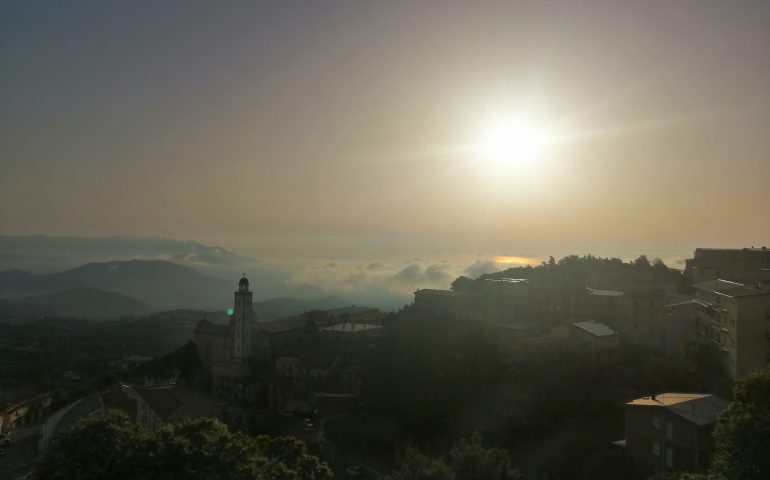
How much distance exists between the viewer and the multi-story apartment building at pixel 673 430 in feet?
67.6

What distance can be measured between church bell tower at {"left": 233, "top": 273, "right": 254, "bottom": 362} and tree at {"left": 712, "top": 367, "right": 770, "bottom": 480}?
3606cm

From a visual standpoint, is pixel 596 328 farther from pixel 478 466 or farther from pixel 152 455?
pixel 152 455

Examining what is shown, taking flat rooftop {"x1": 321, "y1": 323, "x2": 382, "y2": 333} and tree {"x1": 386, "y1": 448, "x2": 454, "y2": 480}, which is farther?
flat rooftop {"x1": 321, "y1": 323, "x2": 382, "y2": 333}

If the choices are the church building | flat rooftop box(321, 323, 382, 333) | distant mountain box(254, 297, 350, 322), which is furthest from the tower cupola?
distant mountain box(254, 297, 350, 322)

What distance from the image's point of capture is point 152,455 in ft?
52.5

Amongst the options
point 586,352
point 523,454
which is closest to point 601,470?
point 523,454

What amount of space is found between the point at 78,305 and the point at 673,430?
583 ft

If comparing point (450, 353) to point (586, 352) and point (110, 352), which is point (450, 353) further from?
point (110, 352)

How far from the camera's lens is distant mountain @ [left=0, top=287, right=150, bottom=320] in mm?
154875

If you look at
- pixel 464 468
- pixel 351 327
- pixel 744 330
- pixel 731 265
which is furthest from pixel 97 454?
pixel 731 265

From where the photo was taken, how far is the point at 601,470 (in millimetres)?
22547

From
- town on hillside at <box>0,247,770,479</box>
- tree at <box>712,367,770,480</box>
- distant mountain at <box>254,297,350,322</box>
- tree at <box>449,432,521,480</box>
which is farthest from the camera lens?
distant mountain at <box>254,297,350,322</box>

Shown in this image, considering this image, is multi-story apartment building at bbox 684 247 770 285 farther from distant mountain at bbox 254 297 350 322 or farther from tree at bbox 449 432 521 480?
distant mountain at bbox 254 297 350 322

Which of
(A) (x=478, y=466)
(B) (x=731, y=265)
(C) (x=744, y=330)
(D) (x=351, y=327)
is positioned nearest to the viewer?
(A) (x=478, y=466)
